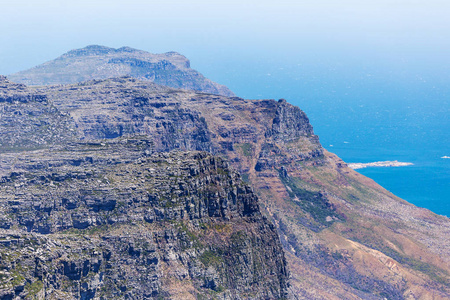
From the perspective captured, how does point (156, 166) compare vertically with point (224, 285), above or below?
above

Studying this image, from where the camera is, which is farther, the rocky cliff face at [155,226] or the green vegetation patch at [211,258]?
the green vegetation patch at [211,258]

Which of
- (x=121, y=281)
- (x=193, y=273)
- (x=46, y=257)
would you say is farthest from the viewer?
(x=193, y=273)

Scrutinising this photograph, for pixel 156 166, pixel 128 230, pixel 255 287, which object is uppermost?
pixel 156 166

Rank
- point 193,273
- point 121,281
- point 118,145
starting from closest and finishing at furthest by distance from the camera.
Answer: point 121,281 < point 193,273 < point 118,145

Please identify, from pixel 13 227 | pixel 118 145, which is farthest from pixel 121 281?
pixel 118 145

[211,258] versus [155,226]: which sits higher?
[155,226]

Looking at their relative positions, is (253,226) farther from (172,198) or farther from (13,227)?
(13,227)

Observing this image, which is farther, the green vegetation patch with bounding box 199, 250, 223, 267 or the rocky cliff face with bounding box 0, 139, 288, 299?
the green vegetation patch with bounding box 199, 250, 223, 267

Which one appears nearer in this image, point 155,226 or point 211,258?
point 155,226
